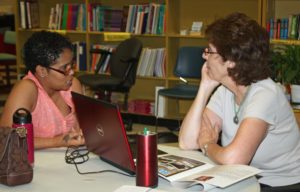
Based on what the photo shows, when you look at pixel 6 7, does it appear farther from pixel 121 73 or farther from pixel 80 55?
pixel 121 73

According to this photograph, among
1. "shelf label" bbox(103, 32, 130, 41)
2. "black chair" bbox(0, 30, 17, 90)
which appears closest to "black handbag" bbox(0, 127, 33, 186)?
"shelf label" bbox(103, 32, 130, 41)

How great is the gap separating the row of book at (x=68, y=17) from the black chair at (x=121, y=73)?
26.5 inches

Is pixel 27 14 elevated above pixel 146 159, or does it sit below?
above

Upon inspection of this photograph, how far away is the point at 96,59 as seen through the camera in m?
5.70

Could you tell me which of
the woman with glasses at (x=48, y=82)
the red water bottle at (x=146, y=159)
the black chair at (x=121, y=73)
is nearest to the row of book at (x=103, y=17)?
the black chair at (x=121, y=73)

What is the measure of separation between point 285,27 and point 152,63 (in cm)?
153

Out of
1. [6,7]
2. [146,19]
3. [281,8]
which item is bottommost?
[146,19]

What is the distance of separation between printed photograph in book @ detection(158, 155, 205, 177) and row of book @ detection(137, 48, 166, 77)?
11.5ft

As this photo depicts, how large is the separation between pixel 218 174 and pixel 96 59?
4.28 m

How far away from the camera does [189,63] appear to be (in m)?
4.81

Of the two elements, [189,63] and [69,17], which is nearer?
[189,63]

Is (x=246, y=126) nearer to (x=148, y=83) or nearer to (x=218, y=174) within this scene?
(x=218, y=174)

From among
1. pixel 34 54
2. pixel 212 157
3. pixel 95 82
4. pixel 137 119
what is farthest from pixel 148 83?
pixel 212 157

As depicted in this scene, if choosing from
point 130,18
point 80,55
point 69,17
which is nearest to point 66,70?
point 130,18
